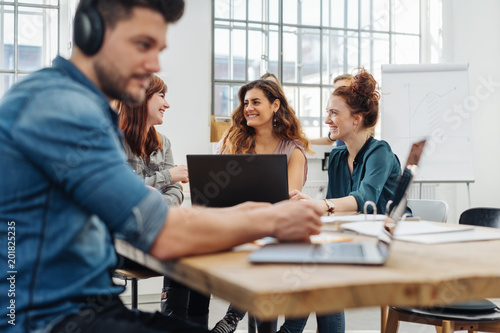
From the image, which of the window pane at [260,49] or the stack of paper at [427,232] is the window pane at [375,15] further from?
the stack of paper at [427,232]

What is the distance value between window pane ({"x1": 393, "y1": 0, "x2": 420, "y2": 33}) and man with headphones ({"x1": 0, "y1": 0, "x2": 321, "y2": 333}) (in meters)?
5.08

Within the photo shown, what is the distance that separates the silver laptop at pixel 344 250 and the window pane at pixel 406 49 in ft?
15.2

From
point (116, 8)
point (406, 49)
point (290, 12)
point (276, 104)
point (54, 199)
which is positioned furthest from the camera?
point (406, 49)

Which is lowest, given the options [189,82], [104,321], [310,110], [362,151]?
[104,321]

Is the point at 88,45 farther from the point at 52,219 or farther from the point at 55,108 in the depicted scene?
the point at 52,219

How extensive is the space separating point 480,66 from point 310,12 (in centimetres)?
179

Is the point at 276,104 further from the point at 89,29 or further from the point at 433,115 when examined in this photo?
the point at 89,29

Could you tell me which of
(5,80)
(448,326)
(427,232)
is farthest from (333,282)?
(5,80)

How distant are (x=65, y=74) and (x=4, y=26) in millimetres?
3624

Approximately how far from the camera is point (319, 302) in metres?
0.73

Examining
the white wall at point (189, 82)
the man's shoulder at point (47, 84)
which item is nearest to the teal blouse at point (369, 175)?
the man's shoulder at point (47, 84)

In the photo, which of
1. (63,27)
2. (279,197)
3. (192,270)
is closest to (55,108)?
(192,270)

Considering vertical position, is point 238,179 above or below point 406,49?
below

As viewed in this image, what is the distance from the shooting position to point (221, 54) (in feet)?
15.8
